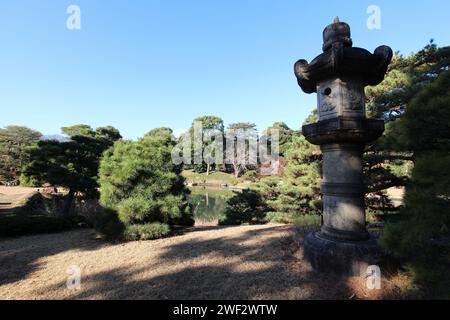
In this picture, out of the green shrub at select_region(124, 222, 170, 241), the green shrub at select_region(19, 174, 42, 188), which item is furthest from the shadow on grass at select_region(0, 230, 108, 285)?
the green shrub at select_region(19, 174, 42, 188)

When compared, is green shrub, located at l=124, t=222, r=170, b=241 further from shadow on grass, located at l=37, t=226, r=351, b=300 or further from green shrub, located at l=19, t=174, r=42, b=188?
green shrub, located at l=19, t=174, r=42, b=188

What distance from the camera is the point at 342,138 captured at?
320 cm

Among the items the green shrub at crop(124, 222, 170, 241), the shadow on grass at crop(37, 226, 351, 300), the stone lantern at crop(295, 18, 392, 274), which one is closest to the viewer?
the shadow on grass at crop(37, 226, 351, 300)

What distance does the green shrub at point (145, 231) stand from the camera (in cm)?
502

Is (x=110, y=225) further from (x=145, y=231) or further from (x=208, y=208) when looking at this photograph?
(x=208, y=208)

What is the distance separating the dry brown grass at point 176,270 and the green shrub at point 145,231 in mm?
217

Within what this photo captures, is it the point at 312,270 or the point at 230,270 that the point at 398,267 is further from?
the point at 230,270

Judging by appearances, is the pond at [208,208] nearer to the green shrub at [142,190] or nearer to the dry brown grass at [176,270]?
the green shrub at [142,190]

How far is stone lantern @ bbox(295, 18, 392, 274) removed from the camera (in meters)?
3.04

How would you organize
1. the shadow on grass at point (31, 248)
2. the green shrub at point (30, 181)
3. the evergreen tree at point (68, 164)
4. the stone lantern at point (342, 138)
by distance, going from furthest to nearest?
the green shrub at point (30, 181), the evergreen tree at point (68, 164), the shadow on grass at point (31, 248), the stone lantern at point (342, 138)

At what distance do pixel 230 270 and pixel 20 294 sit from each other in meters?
2.76

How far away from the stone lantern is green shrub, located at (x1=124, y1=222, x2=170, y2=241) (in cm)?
322

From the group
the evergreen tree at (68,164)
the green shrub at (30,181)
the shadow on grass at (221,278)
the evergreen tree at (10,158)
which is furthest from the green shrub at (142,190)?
the evergreen tree at (10,158)
